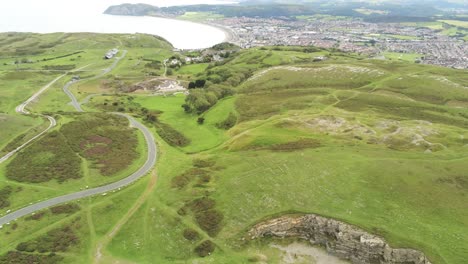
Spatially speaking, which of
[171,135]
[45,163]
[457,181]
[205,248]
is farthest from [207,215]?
[457,181]

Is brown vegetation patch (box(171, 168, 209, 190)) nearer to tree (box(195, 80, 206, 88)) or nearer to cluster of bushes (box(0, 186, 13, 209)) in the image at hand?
cluster of bushes (box(0, 186, 13, 209))

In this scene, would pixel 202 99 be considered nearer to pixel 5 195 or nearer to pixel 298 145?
pixel 298 145

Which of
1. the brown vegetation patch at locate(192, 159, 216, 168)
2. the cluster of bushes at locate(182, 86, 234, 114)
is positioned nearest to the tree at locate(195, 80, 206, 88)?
the cluster of bushes at locate(182, 86, 234, 114)

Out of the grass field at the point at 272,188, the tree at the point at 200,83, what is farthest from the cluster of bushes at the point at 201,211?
the tree at the point at 200,83

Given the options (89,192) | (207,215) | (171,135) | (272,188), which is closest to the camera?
(207,215)

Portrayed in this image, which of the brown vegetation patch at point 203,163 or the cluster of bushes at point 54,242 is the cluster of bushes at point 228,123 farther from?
the cluster of bushes at point 54,242

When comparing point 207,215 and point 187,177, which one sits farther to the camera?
point 187,177
